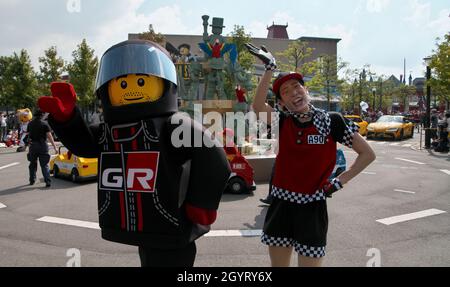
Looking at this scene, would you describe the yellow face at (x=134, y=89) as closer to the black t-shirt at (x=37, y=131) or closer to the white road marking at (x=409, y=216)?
the white road marking at (x=409, y=216)

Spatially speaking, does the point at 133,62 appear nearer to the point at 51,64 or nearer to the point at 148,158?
the point at 148,158

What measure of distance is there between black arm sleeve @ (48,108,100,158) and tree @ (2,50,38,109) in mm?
31694

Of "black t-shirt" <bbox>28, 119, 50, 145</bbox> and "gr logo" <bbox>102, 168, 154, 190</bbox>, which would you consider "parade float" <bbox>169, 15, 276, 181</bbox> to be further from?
"gr logo" <bbox>102, 168, 154, 190</bbox>

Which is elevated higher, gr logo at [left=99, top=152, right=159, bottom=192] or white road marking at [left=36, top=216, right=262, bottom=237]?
gr logo at [left=99, top=152, right=159, bottom=192]

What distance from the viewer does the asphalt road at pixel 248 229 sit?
4.15m

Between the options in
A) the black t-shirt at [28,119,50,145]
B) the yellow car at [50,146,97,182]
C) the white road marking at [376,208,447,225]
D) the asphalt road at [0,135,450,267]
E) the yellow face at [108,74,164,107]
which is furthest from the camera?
the yellow car at [50,146,97,182]

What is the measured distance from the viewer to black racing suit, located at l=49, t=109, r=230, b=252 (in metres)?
2.39

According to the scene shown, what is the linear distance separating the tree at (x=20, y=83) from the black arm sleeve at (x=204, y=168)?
32312 millimetres

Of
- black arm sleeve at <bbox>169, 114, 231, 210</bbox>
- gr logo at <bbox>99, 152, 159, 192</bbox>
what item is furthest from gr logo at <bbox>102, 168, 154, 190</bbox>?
black arm sleeve at <bbox>169, 114, 231, 210</bbox>

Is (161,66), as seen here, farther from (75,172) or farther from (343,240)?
(75,172)

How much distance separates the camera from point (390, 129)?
21.5 m

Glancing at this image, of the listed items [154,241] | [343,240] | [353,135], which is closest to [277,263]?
[154,241]

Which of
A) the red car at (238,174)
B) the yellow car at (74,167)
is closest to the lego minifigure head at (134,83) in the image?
the red car at (238,174)
